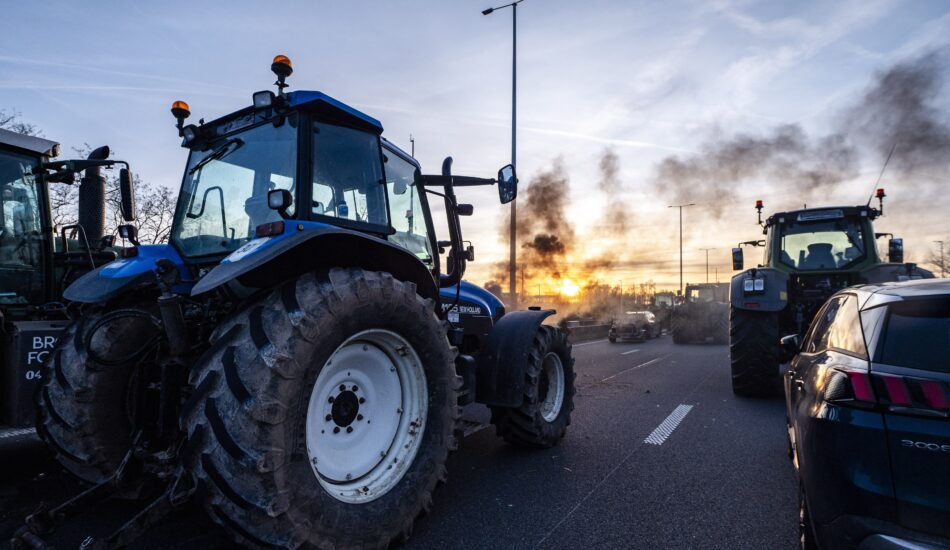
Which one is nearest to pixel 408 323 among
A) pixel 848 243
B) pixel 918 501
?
pixel 918 501

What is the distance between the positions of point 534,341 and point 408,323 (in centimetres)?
199

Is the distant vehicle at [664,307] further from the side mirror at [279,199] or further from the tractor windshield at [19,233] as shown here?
the side mirror at [279,199]

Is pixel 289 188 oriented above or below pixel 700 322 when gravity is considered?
above

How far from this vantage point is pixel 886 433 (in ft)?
7.00

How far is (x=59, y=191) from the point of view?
10375 mm

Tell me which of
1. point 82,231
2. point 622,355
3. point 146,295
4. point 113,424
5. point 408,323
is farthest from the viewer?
point 622,355

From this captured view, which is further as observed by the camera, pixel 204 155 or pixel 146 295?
pixel 204 155

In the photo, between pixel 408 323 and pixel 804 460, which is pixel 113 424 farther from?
pixel 804 460

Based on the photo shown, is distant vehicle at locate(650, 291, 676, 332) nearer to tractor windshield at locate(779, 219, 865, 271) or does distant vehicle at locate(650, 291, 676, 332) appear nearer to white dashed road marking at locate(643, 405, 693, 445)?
tractor windshield at locate(779, 219, 865, 271)

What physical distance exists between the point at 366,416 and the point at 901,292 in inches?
111

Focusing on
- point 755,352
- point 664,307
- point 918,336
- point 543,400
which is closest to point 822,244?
point 755,352

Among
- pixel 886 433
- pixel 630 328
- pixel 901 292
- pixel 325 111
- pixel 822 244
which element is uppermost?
pixel 325 111

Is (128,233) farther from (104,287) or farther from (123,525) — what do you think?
(123,525)

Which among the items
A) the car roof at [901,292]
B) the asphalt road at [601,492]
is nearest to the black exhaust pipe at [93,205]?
the asphalt road at [601,492]
